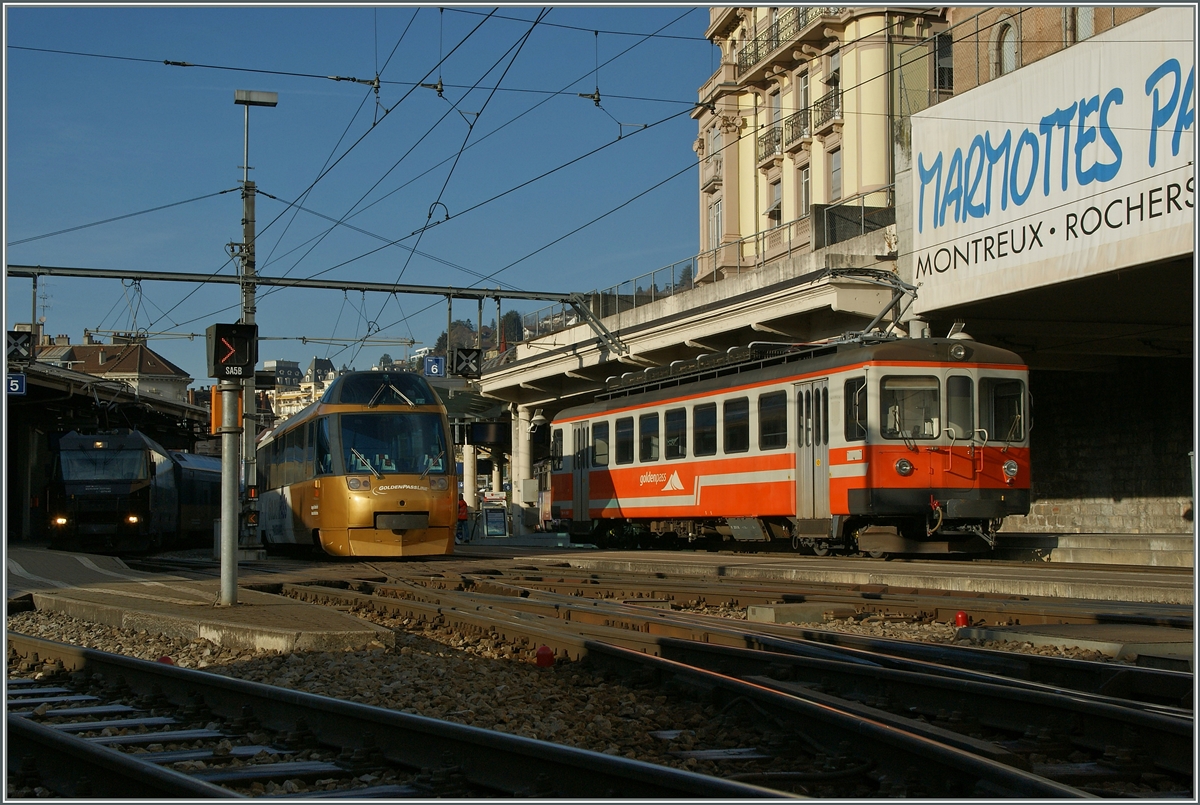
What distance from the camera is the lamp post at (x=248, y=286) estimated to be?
81.9ft

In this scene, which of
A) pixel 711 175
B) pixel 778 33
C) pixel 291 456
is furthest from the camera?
pixel 711 175

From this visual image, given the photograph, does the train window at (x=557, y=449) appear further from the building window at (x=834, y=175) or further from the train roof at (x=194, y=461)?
the building window at (x=834, y=175)

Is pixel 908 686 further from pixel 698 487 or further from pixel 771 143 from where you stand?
pixel 771 143

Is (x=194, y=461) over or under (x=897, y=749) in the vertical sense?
over

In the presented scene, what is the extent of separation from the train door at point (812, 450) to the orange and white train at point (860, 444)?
0.07 feet

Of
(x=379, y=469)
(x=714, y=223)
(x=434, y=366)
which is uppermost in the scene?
(x=714, y=223)

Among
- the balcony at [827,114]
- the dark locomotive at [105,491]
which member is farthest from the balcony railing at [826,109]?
the dark locomotive at [105,491]

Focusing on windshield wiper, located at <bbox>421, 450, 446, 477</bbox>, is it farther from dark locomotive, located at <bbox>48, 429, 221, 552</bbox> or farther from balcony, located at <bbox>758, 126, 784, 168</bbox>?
balcony, located at <bbox>758, 126, 784, 168</bbox>

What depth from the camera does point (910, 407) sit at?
17.5 m

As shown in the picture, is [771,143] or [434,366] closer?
[434,366]

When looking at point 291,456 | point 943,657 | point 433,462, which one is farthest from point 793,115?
point 943,657

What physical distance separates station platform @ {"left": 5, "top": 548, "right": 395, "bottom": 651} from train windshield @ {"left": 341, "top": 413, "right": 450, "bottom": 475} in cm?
417

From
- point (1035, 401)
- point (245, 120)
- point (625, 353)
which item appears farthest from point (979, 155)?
point (245, 120)

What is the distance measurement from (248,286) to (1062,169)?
16006 millimetres
